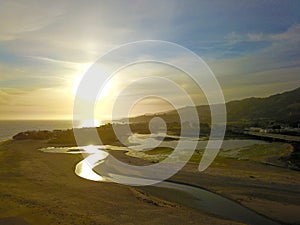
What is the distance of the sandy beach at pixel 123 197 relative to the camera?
637 inches

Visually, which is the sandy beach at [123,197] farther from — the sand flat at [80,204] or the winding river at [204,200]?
the winding river at [204,200]

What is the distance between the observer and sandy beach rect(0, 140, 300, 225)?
1619 centimetres

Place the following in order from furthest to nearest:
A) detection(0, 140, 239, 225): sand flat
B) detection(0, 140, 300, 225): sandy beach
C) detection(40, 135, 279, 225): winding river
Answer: detection(40, 135, 279, 225): winding river → detection(0, 140, 300, 225): sandy beach → detection(0, 140, 239, 225): sand flat

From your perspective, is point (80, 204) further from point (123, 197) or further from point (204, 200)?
point (204, 200)

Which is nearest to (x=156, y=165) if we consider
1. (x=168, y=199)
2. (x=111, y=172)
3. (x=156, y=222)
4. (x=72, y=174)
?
(x=111, y=172)

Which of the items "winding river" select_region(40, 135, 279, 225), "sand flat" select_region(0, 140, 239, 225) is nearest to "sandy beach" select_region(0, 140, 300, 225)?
"sand flat" select_region(0, 140, 239, 225)

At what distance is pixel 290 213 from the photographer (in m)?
18.0

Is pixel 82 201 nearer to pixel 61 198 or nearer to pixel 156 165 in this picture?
pixel 61 198

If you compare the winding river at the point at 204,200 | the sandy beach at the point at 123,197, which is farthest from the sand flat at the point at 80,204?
the winding river at the point at 204,200

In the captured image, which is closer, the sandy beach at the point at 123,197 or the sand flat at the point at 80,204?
the sand flat at the point at 80,204

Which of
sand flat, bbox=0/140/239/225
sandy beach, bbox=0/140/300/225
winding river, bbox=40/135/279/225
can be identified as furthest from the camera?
winding river, bbox=40/135/279/225

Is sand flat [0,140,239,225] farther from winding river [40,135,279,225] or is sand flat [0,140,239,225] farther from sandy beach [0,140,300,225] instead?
winding river [40,135,279,225]

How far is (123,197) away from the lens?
20.4 m

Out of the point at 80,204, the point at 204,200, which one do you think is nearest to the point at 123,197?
the point at 80,204
